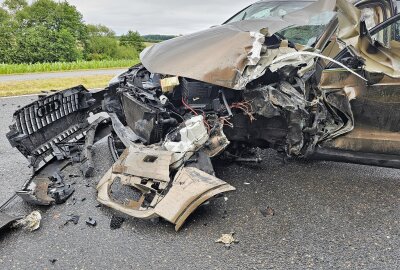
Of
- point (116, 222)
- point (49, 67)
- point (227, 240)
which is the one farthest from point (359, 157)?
point (49, 67)

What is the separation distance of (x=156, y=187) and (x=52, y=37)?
122 feet

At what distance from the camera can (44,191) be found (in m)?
3.05

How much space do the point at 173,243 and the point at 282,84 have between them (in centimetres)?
158

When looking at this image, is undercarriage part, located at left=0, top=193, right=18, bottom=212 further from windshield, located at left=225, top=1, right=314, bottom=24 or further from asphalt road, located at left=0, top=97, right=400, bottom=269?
windshield, located at left=225, top=1, right=314, bottom=24

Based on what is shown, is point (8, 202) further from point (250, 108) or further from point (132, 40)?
point (132, 40)

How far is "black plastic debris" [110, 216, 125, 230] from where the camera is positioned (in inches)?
106

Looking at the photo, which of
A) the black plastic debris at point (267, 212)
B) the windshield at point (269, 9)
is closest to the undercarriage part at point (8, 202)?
the black plastic debris at point (267, 212)

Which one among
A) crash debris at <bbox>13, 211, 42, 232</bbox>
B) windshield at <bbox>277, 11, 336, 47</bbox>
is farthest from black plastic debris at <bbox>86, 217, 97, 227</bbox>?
windshield at <bbox>277, 11, 336, 47</bbox>

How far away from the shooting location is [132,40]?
55969mm

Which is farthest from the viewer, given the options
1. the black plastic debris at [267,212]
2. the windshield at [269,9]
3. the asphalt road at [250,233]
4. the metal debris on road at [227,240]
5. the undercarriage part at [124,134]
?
the windshield at [269,9]

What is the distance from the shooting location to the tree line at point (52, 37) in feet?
108

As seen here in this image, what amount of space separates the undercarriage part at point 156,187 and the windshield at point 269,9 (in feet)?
7.80

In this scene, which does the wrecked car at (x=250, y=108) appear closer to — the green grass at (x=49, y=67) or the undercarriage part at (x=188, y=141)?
the undercarriage part at (x=188, y=141)

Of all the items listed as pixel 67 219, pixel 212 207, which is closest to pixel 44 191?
pixel 67 219
